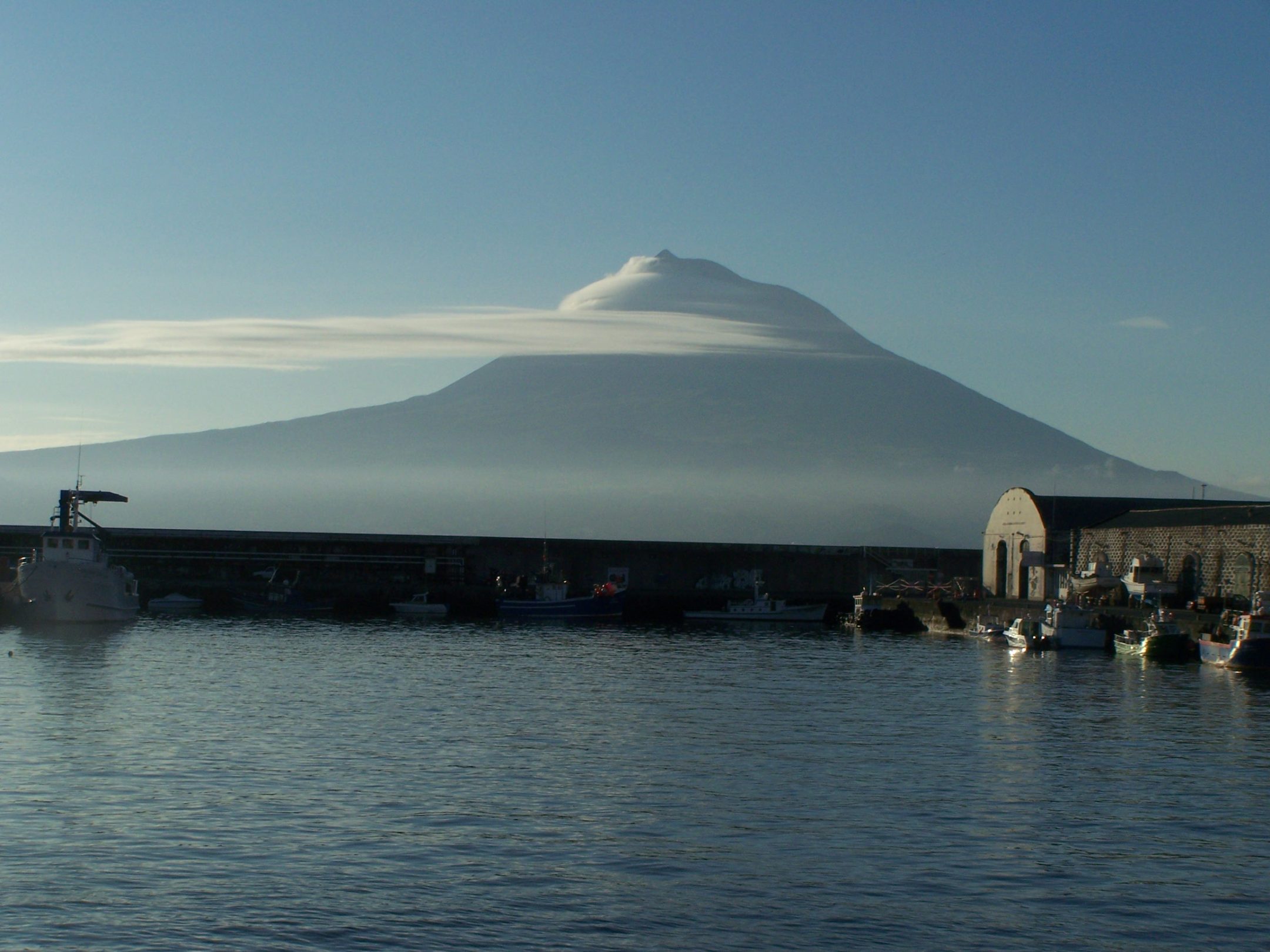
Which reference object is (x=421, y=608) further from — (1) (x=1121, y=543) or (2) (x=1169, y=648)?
(2) (x=1169, y=648)

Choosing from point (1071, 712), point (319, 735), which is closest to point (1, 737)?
point (319, 735)

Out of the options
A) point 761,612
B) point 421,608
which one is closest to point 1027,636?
point 761,612

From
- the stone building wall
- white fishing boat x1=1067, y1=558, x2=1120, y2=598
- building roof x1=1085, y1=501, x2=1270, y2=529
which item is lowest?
white fishing boat x1=1067, y1=558, x2=1120, y2=598

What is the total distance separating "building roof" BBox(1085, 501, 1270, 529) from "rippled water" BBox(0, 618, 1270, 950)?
21.0 m

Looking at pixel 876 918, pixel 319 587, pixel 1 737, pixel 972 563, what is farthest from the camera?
pixel 972 563

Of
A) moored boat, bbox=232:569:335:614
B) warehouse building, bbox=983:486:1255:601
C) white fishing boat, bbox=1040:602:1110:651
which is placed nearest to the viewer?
white fishing boat, bbox=1040:602:1110:651

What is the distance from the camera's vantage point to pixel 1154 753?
31.0 meters

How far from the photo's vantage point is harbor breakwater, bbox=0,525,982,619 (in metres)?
89.6

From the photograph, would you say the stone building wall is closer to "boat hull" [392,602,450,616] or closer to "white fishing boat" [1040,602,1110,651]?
"white fishing boat" [1040,602,1110,651]

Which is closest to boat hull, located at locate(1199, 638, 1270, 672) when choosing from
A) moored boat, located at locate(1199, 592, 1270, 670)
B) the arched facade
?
moored boat, located at locate(1199, 592, 1270, 670)

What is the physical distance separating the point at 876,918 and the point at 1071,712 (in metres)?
22.5

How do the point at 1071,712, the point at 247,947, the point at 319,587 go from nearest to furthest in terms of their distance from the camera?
the point at 247,947 → the point at 1071,712 → the point at 319,587

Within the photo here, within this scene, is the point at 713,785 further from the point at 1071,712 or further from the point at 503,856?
the point at 1071,712

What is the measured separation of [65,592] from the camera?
67.9 meters
